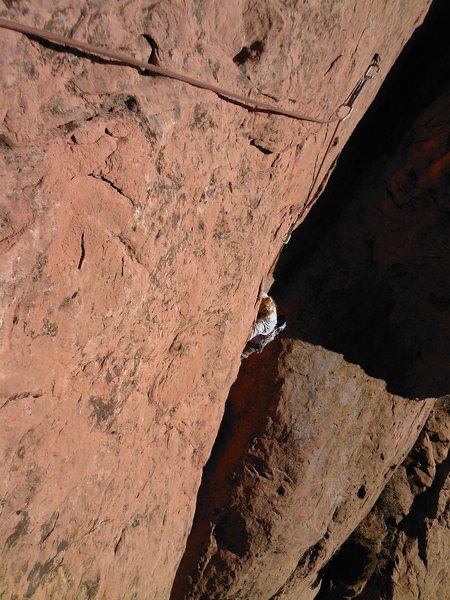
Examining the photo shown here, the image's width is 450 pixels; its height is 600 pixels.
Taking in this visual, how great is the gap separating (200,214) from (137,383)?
0.82m

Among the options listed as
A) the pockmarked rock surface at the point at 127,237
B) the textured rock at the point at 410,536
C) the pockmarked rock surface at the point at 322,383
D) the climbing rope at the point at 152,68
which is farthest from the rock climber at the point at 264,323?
the textured rock at the point at 410,536

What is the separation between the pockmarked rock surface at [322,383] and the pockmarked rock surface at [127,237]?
52.4 inches

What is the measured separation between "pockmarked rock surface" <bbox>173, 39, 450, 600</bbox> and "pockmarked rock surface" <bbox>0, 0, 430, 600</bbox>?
1330mm

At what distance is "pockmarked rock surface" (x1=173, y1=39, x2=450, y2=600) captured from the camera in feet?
13.9

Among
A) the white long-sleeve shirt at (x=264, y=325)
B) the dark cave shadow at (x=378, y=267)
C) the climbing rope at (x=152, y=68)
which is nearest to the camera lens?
the climbing rope at (x=152, y=68)

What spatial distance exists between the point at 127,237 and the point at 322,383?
2.89 meters

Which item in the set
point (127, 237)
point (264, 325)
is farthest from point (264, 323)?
point (127, 237)

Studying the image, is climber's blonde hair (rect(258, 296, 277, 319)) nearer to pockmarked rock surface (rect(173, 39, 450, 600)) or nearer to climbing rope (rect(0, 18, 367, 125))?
pockmarked rock surface (rect(173, 39, 450, 600))

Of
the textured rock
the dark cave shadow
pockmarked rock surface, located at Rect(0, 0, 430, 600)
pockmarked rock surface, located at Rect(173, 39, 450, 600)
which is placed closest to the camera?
pockmarked rock surface, located at Rect(0, 0, 430, 600)

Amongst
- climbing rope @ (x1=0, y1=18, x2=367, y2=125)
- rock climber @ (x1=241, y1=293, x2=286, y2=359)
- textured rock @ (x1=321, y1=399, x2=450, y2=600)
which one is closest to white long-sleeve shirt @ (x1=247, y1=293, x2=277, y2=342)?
rock climber @ (x1=241, y1=293, x2=286, y2=359)

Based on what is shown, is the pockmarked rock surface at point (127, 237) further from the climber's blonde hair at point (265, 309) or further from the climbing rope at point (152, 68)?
the climber's blonde hair at point (265, 309)

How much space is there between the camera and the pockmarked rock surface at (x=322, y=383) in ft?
13.9

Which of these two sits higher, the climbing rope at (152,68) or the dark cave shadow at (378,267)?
the dark cave shadow at (378,267)

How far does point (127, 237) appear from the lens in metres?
1.86
